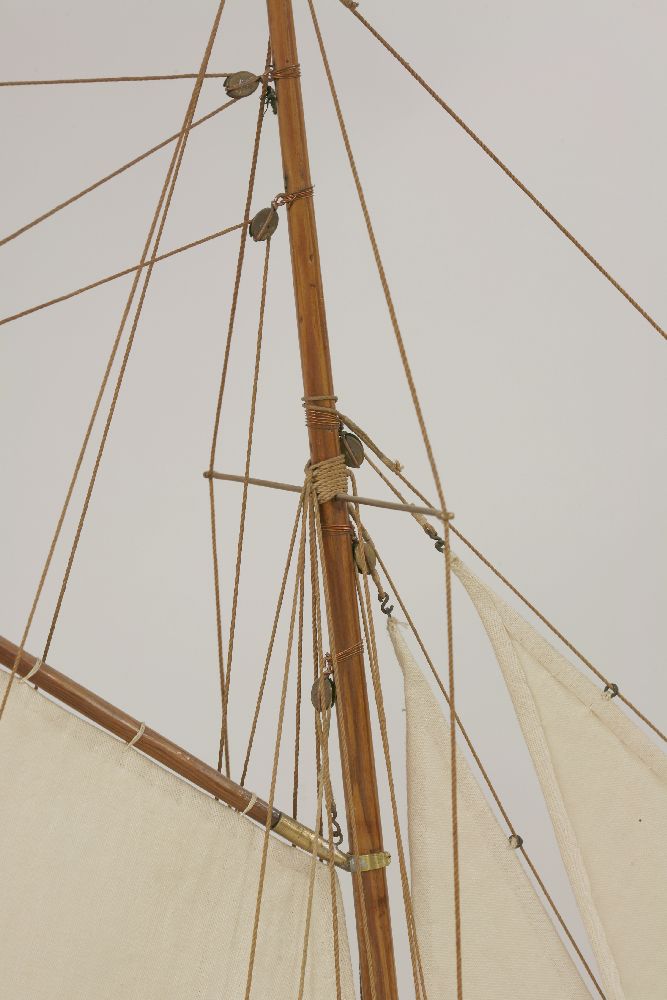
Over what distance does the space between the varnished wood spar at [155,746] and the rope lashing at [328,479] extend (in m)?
0.51

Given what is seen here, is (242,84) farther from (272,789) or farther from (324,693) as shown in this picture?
(272,789)

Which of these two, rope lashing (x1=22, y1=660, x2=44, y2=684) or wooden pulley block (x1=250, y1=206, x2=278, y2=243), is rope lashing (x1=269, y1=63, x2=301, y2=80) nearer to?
wooden pulley block (x1=250, y1=206, x2=278, y2=243)

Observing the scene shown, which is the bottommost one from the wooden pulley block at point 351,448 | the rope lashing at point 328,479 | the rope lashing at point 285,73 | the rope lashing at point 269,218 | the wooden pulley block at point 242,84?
the rope lashing at point 328,479

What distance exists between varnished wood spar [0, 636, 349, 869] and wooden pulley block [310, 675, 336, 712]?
21cm

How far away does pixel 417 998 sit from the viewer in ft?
7.37

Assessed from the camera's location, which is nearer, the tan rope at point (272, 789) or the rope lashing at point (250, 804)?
the tan rope at point (272, 789)

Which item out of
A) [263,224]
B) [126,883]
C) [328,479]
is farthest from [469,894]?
[263,224]

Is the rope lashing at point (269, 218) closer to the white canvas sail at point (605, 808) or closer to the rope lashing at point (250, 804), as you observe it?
the white canvas sail at point (605, 808)

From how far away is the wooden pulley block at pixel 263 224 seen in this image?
223cm

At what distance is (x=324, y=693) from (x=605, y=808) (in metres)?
0.52

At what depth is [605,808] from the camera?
7.34 feet

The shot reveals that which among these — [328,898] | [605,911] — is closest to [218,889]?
[328,898]

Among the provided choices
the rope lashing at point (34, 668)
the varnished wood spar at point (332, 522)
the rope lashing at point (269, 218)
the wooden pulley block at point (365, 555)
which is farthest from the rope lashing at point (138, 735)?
the rope lashing at point (269, 218)

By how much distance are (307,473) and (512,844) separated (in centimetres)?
74
